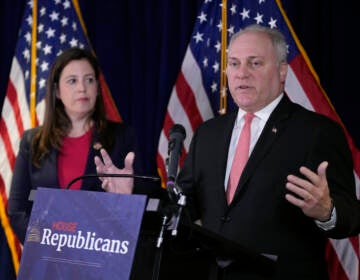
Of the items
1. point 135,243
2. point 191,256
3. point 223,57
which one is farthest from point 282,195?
point 223,57

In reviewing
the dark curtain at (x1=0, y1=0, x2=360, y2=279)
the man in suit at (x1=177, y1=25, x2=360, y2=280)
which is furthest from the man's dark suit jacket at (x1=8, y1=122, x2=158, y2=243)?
the dark curtain at (x1=0, y1=0, x2=360, y2=279)

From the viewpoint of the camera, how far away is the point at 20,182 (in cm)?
293

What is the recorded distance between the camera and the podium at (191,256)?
157cm

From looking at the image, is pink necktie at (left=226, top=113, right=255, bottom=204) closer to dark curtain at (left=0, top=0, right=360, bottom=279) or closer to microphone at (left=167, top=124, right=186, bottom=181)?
microphone at (left=167, top=124, right=186, bottom=181)

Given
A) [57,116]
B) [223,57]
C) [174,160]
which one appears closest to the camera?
[174,160]

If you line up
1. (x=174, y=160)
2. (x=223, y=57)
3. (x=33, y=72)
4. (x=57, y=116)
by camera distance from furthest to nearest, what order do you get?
1. (x=33, y=72)
2. (x=223, y=57)
3. (x=57, y=116)
4. (x=174, y=160)

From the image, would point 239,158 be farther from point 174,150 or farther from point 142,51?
point 142,51

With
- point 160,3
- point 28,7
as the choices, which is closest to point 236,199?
point 160,3

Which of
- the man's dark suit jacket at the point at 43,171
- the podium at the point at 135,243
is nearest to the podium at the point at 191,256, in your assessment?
the podium at the point at 135,243

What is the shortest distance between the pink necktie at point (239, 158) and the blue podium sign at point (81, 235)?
0.90 meters

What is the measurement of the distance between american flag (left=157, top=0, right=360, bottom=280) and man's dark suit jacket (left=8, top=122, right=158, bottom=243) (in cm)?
64

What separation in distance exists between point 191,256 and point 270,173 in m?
0.64

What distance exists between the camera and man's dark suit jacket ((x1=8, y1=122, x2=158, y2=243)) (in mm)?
2881

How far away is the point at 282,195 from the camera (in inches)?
86.6
